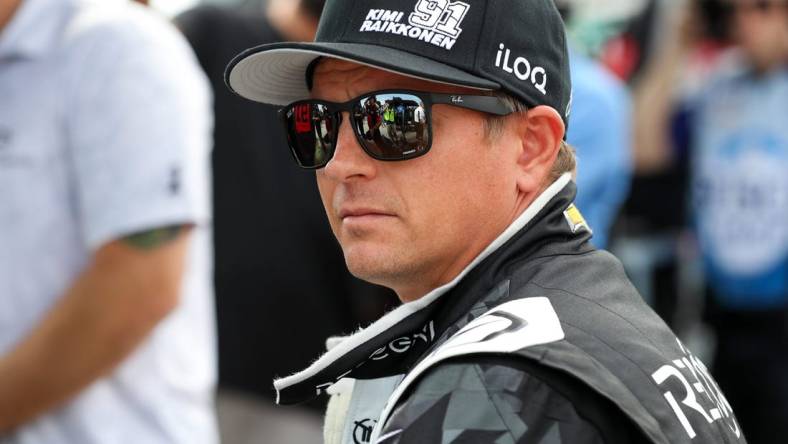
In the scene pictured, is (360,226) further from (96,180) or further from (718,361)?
(718,361)

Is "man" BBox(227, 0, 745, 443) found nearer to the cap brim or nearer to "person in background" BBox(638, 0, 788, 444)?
the cap brim

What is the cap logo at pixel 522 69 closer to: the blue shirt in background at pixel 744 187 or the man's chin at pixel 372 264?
the man's chin at pixel 372 264

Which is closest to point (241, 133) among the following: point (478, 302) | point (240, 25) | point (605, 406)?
point (240, 25)

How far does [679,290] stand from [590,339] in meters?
5.93

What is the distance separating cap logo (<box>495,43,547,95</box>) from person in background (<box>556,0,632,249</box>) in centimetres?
251

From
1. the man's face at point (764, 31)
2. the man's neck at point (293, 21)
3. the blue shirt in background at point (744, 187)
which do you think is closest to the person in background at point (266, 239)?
the man's neck at point (293, 21)

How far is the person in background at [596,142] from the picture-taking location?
201 inches

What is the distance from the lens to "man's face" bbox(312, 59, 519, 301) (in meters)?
2.48

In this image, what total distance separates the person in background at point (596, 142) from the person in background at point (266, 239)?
3.09 feet

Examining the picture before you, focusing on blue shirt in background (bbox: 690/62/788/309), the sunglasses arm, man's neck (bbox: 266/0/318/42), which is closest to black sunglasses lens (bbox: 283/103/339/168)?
the sunglasses arm

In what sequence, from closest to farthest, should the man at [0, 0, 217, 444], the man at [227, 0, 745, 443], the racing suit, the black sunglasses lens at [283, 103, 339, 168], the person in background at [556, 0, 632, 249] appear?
the racing suit < the man at [227, 0, 745, 443] < the black sunglasses lens at [283, 103, 339, 168] < the man at [0, 0, 217, 444] < the person in background at [556, 0, 632, 249]

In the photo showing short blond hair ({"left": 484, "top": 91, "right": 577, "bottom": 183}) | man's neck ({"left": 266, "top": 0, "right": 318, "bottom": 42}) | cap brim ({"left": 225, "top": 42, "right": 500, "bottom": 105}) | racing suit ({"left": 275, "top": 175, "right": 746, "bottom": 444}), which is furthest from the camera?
man's neck ({"left": 266, "top": 0, "right": 318, "bottom": 42})

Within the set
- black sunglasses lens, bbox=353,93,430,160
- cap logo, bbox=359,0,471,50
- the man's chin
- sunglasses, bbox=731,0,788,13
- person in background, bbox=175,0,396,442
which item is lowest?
person in background, bbox=175,0,396,442

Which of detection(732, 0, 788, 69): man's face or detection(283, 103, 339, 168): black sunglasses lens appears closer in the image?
detection(283, 103, 339, 168): black sunglasses lens
